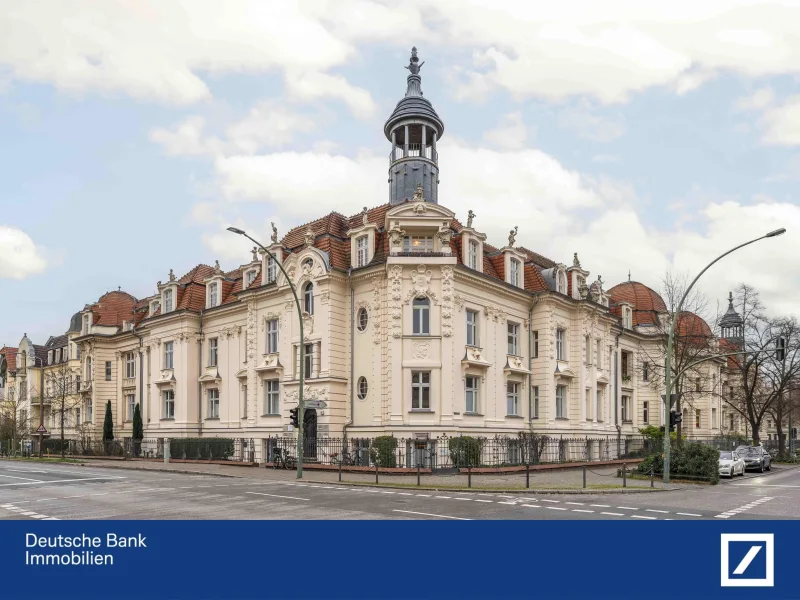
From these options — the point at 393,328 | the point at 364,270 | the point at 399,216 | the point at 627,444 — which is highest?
the point at 399,216

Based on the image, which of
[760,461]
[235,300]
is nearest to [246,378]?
[235,300]

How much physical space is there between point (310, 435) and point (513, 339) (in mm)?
12271

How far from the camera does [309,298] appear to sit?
124 ft

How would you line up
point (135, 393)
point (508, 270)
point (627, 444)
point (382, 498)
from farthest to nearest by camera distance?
point (135, 393), point (627, 444), point (508, 270), point (382, 498)

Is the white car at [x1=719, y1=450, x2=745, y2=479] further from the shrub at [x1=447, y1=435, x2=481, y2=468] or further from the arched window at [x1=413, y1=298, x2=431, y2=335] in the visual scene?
the arched window at [x1=413, y1=298, x2=431, y2=335]

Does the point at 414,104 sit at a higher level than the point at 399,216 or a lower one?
higher

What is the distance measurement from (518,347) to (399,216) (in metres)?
11.5

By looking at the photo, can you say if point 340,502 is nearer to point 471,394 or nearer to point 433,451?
point 433,451

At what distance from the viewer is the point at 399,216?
114 ft

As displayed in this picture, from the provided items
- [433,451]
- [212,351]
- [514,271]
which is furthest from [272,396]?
[514,271]

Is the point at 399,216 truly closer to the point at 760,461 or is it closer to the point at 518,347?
the point at 518,347

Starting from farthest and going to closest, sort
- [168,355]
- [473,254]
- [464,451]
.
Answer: [168,355] < [473,254] < [464,451]

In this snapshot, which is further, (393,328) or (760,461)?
(760,461)

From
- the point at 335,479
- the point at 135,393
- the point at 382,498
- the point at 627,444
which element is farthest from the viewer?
the point at 135,393
